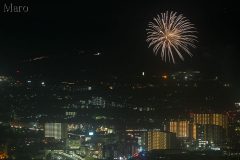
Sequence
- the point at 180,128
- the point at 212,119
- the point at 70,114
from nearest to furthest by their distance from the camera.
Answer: the point at 180,128, the point at 212,119, the point at 70,114

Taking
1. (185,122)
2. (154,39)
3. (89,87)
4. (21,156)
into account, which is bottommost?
(21,156)

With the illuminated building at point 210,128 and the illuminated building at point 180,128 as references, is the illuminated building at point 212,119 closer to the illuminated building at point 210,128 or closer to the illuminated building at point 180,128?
the illuminated building at point 210,128

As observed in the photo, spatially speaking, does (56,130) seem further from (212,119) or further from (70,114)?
(212,119)

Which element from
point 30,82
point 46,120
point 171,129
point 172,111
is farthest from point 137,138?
point 30,82

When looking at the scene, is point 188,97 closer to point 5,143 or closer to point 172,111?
point 172,111

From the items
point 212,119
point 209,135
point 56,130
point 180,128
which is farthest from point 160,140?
point 56,130

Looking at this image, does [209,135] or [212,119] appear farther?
[212,119]

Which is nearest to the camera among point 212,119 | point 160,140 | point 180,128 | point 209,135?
point 160,140
